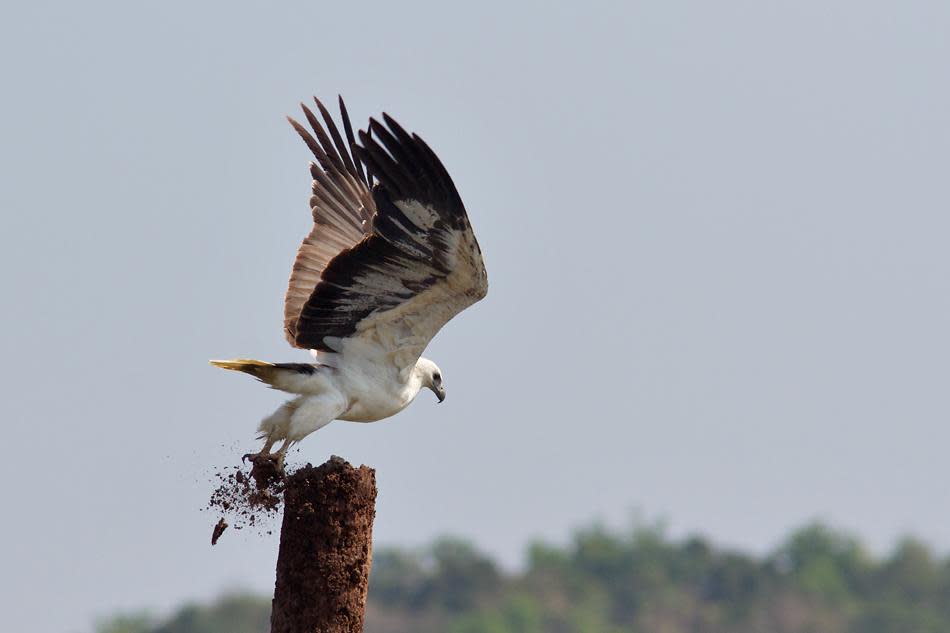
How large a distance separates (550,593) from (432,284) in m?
71.0

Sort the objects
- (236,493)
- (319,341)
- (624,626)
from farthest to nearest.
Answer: (624,626) < (319,341) < (236,493)

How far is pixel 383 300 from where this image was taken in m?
11.6

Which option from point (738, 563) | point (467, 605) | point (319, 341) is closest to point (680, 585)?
point (738, 563)

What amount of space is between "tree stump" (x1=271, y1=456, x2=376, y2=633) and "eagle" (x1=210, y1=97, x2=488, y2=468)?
863 millimetres

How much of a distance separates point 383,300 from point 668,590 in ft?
237

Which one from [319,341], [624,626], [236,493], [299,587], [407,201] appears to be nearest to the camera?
[299,587]

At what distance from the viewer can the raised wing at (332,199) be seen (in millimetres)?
13867

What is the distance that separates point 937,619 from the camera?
7325cm

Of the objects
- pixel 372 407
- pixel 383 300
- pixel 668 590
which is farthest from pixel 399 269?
pixel 668 590

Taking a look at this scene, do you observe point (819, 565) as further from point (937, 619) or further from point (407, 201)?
point (407, 201)

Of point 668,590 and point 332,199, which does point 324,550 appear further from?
point 668,590

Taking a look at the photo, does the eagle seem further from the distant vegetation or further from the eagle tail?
the distant vegetation

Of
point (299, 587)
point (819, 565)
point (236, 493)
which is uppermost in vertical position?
point (819, 565)

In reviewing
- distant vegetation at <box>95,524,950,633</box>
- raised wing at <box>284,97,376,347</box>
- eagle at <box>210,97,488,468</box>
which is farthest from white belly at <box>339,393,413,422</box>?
distant vegetation at <box>95,524,950,633</box>
